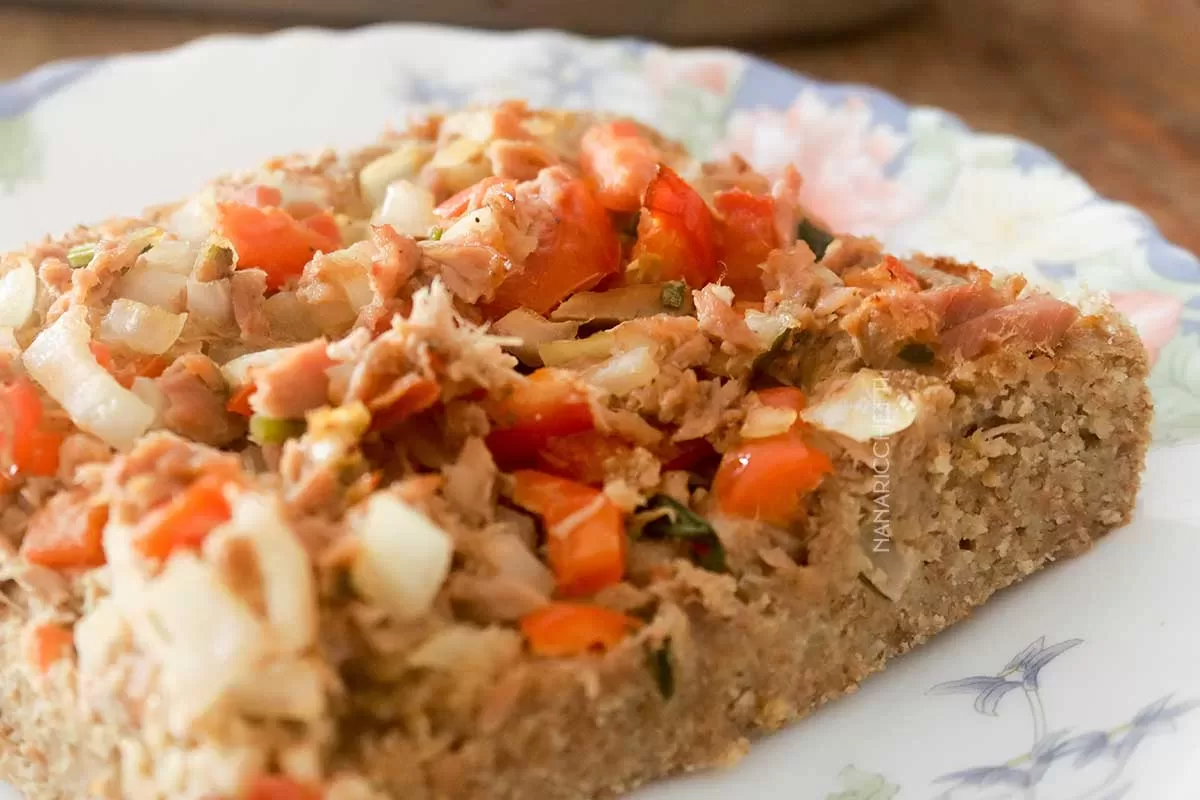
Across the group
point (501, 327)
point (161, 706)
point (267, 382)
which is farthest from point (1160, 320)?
point (161, 706)

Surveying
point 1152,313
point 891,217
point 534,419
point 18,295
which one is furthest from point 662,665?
point 891,217

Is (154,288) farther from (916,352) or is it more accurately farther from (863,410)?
(916,352)

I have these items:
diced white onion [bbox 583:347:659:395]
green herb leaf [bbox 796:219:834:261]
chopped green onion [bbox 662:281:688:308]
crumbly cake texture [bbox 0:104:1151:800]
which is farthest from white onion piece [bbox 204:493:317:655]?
green herb leaf [bbox 796:219:834:261]

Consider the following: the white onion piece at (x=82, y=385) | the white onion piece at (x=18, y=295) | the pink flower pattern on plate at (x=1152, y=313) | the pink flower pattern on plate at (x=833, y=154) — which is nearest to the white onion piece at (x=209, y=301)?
the white onion piece at (x=82, y=385)

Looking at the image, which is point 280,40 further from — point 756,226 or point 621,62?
point 756,226

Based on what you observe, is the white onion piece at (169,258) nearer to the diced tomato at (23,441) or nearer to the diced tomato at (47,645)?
the diced tomato at (23,441)

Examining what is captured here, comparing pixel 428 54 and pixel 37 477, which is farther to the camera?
pixel 428 54
